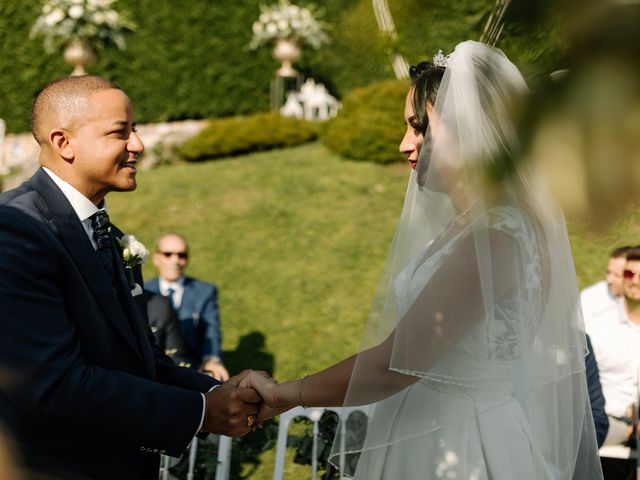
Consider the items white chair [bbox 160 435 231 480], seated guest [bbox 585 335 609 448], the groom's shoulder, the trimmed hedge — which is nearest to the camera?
white chair [bbox 160 435 231 480]

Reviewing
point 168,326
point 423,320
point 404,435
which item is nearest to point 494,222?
point 423,320

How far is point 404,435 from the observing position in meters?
2.38

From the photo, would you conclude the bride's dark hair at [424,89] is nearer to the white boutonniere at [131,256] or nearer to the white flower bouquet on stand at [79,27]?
the white boutonniere at [131,256]

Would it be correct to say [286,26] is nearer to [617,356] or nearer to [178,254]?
[178,254]

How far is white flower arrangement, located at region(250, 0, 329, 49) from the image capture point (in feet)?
46.4

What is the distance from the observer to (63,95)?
2.44 metres

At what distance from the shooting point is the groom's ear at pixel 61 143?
94.8 inches

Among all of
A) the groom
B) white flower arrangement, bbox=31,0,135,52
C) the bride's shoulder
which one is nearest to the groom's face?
the groom

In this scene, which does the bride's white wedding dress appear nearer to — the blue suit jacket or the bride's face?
the bride's face

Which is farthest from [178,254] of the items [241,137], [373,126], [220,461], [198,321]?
[241,137]

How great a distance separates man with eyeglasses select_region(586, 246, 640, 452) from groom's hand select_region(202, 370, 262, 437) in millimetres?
3102

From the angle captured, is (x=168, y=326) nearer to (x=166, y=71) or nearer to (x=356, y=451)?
(x=356, y=451)

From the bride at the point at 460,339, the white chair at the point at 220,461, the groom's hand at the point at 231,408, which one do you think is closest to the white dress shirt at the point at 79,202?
the groom's hand at the point at 231,408

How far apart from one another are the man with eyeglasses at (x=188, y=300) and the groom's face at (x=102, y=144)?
3215 millimetres
